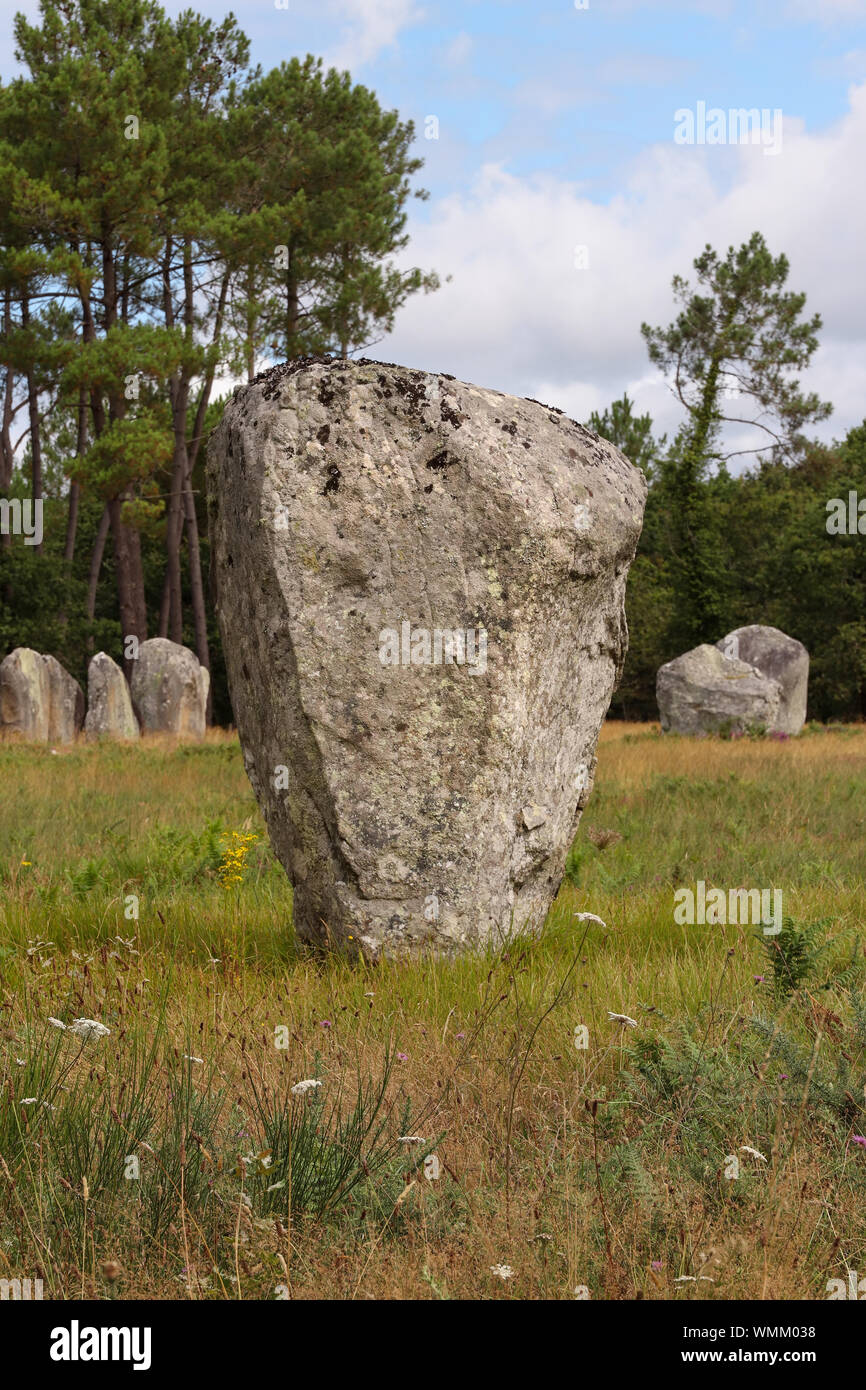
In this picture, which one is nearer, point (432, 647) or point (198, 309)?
point (432, 647)

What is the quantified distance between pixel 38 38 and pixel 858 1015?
2771 centimetres

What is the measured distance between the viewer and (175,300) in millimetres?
29906

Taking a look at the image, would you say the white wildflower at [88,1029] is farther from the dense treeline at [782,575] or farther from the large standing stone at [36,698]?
the dense treeline at [782,575]

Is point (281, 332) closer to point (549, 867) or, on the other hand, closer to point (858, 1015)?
point (549, 867)

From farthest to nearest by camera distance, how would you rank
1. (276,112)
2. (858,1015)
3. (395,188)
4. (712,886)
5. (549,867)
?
1. (395,188)
2. (276,112)
3. (712,886)
4. (549,867)
5. (858,1015)

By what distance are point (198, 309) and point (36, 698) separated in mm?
13123

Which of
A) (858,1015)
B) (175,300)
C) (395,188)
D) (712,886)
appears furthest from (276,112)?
(858,1015)

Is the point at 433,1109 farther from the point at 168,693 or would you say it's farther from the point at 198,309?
the point at 198,309

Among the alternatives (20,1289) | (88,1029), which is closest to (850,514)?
(88,1029)

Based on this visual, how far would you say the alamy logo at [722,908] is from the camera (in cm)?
556

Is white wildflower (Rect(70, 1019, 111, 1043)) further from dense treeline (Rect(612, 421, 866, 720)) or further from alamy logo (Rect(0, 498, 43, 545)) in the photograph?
dense treeline (Rect(612, 421, 866, 720))

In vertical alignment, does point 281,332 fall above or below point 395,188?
below

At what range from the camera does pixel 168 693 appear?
73.7ft
